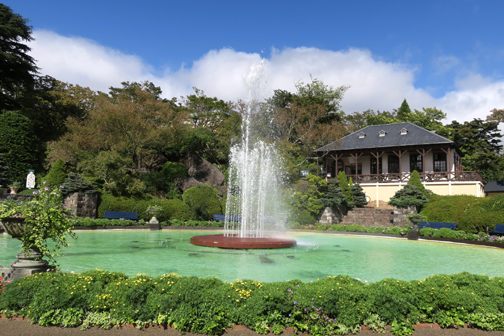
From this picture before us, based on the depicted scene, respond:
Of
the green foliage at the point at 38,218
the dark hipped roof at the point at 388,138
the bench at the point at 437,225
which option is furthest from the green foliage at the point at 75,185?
the dark hipped roof at the point at 388,138

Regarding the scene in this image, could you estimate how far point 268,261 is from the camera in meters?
9.97

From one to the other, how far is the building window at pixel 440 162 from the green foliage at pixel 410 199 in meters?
10.8

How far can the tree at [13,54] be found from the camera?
2778cm

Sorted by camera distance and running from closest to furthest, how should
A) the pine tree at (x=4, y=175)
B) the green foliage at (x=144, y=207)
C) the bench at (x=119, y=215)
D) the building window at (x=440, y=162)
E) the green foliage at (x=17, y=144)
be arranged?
the pine tree at (x=4, y=175) → the bench at (x=119, y=215) → the green foliage at (x=144, y=207) → the green foliage at (x=17, y=144) → the building window at (x=440, y=162)

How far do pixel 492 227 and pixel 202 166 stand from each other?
24.2m

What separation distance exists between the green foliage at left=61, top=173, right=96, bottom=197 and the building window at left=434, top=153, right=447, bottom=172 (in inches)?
1215

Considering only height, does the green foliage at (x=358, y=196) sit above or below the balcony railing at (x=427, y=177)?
below

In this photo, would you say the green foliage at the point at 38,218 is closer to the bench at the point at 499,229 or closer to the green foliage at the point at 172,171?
the bench at the point at 499,229

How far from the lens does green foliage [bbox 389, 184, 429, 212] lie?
23.1m

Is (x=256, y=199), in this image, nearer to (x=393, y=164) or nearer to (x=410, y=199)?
(x=410, y=199)

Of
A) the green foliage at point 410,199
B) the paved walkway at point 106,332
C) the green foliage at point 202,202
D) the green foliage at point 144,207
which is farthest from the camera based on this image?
the green foliage at point 202,202

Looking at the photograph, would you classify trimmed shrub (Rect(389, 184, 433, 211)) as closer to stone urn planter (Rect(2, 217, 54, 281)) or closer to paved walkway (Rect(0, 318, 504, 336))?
paved walkway (Rect(0, 318, 504, 336))

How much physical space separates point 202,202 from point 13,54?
2101 cm

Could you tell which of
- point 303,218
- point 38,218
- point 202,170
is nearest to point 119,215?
point 303,218
